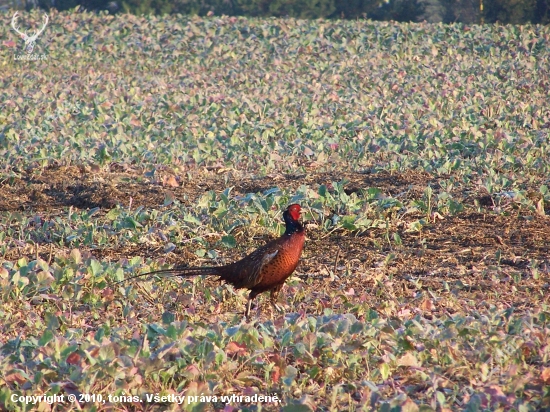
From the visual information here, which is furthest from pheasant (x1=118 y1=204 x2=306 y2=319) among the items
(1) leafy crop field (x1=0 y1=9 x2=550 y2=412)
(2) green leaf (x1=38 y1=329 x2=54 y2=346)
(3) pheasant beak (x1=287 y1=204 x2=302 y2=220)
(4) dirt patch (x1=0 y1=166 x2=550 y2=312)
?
(2) green leaf (x1=38 y1=329 x2=54 y2=346)

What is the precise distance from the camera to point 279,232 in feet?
22.0

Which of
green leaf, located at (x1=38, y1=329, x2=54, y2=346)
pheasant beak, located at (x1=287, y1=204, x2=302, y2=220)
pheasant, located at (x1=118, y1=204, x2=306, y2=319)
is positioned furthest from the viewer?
pheasant beak, located at (x1=287, y1=204, x2=302, y2=220)

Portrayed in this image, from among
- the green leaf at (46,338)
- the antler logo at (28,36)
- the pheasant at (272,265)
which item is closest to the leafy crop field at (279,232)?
the green leaf at (46,338)

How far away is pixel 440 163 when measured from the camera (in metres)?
8.83

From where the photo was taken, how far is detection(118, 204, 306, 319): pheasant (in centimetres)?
494

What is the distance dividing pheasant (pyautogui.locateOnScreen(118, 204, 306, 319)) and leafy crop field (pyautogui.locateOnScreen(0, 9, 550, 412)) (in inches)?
7.2

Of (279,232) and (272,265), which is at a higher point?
(272,265)

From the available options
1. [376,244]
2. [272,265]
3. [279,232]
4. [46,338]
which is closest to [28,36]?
[279,232]

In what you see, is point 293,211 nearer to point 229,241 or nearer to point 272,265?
point 272,265

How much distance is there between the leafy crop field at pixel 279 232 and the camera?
3736 mm

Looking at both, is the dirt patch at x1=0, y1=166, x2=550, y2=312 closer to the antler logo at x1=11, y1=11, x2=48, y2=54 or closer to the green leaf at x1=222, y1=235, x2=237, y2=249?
the green leaf at x1=222, y1=235, x2=237, y2=249

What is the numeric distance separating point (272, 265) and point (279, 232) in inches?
70.4

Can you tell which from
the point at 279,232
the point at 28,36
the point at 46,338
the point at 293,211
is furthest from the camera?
the point at 28,36

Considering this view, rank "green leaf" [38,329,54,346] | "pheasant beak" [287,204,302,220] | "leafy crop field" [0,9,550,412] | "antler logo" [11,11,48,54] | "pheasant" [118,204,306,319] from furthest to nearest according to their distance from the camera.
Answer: "antler logo" [11,11,48,54], "pheasant beak" [287,204,302,220], "pheasant" [118,204,306,319], "green leaf" [38,329,54,346], "leafy crop field" [0,9,550,412]
